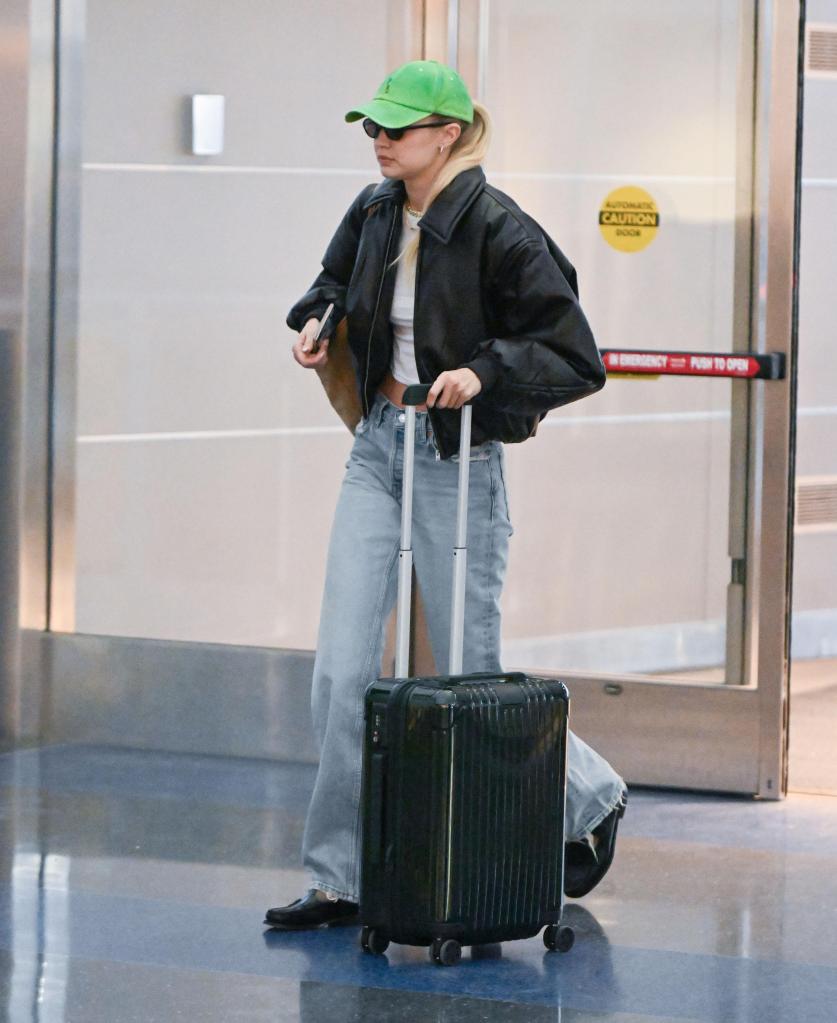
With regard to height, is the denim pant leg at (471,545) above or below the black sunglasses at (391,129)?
below

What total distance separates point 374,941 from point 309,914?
0.22 metres

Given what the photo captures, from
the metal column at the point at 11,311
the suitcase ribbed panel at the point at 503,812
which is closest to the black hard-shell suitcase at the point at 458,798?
the suitcase ribbed panel at the point at 503,812

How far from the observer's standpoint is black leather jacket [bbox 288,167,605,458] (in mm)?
3660

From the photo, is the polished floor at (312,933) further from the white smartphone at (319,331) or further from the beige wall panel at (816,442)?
the beige wall panel at (816,442)

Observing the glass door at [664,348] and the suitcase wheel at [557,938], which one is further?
the glass door at [664,348]

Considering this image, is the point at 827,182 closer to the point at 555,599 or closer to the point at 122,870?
the point at 555,599

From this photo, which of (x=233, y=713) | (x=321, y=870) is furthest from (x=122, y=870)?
(x=233, y=713)

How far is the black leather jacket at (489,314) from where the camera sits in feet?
12.0

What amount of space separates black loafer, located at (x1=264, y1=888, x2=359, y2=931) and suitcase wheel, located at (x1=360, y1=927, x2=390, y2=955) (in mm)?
187

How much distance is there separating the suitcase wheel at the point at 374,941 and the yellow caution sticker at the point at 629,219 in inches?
85.9

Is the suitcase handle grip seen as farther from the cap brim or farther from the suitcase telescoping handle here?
the cap brim

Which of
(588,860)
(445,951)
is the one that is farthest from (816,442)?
(445,951)

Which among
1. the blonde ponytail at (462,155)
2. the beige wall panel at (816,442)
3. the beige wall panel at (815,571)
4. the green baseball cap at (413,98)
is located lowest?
the beige wall panel at (815,571)

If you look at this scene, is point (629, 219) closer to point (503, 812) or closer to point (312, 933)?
point (503, 812)
